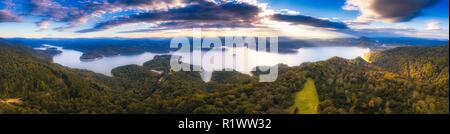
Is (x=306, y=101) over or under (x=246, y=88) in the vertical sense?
under

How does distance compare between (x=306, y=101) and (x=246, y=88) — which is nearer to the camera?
(x=306, y=101)

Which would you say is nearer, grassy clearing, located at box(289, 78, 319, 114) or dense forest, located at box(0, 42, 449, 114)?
grassy clearing, located at box(289, 78, 319, 114)

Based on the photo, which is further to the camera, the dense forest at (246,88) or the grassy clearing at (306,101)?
the dense forest at (246,88)
